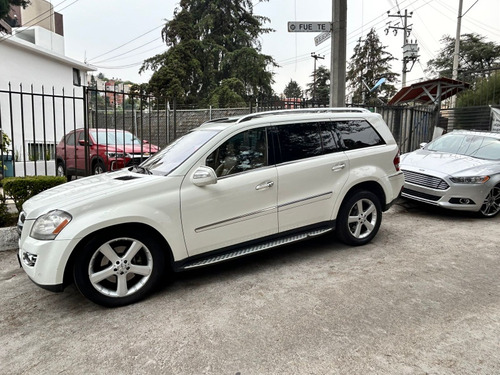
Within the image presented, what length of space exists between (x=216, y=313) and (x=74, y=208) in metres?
1.53

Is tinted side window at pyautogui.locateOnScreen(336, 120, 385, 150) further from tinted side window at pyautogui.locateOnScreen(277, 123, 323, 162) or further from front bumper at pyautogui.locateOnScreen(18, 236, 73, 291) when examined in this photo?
front bumper at pyautogui.locateOnScreen(18, 236, 73, 291)

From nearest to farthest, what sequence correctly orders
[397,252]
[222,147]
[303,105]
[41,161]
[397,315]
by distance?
[397,315] < [222,147] < [397,252] < [303,105] < [41,161]

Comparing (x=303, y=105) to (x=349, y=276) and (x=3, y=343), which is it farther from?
(x=3, y=343)

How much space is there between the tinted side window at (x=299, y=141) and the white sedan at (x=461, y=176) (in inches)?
120

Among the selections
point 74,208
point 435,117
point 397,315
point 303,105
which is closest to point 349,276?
point 397,315

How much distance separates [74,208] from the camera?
3.04 metres

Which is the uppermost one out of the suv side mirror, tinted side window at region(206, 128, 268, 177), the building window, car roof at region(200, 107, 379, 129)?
the building window

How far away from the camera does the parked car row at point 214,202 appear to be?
3051 mm

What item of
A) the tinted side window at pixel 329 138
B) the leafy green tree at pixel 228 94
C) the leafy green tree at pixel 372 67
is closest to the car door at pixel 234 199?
the tinted side window at pixel 329 138

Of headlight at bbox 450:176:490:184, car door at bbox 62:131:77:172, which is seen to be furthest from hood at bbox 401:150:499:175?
car door at bbox 62:131:77:172

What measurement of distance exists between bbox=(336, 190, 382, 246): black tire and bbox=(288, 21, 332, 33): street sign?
3678 mm

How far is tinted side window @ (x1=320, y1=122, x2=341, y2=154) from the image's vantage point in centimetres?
441

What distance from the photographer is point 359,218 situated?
461 cm

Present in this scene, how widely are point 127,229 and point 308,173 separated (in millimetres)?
2087
